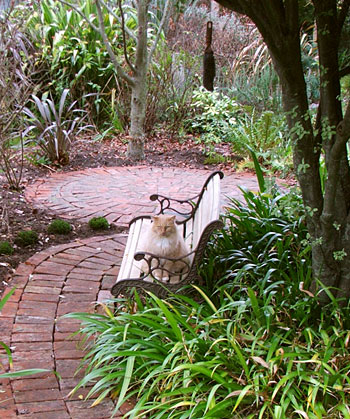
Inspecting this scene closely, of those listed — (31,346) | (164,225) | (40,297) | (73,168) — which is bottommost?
(31,346)

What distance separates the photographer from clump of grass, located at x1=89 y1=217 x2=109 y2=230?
5.26 m

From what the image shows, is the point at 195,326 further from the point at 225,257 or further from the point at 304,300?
the point at 225,257

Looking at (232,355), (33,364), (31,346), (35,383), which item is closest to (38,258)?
(31,346)

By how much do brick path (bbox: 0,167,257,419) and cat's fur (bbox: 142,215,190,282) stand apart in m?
0.57

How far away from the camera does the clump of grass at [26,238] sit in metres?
4.67

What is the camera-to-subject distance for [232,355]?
2.72 metres

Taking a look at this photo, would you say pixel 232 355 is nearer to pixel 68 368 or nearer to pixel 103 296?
pixel 68 368

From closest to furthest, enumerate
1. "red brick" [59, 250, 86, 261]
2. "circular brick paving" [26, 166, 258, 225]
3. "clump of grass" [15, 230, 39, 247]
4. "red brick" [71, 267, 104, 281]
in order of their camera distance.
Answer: "red brick" [71, 267, 104, 281]
"red brick" [59, 250, 86, 261]
"clump of grass" [15, 230, 39, 247]
"circular brick paving" [26, 166, 258, 225]

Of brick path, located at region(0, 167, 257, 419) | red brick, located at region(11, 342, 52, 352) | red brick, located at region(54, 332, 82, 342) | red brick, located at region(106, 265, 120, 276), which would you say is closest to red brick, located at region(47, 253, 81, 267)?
brick path, located at region(0, 167, 257, 419)

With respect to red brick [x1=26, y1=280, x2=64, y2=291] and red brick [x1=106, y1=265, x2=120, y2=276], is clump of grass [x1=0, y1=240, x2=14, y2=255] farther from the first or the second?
red brick [x1=106, y1=265, x2=120, y2=276]

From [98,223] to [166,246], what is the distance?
197cm

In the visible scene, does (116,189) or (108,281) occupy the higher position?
(116,189)

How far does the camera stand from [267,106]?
10.1 m

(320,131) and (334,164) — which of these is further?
(320,131)
